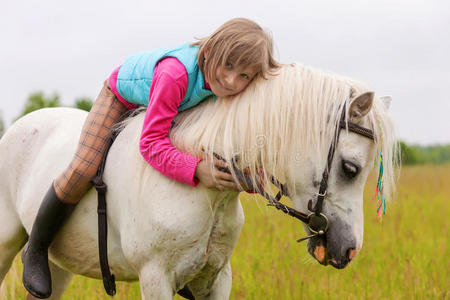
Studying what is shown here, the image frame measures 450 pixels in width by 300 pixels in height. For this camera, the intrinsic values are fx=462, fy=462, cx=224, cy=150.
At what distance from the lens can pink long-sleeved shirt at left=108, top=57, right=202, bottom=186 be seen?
2.21 metres

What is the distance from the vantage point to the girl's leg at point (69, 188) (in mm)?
2557

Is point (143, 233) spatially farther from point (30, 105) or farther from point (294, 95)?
point (30, 105)

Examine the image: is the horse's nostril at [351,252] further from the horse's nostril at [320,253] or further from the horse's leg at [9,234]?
the horse's leg at [9,234]

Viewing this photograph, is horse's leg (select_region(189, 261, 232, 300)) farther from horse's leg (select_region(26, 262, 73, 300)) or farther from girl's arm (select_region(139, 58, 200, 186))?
horse's leg (select_region(26, 262, 73, 300))

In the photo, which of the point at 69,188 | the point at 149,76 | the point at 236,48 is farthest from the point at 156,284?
the point at 236,48

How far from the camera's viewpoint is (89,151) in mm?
2568

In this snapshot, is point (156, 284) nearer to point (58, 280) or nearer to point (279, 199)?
point (279, 199)

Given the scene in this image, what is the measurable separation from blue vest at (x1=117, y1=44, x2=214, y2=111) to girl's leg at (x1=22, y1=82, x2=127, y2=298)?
162mm

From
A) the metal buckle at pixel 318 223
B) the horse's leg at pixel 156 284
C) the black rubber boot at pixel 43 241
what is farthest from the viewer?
the black rubber boot at pixel 43 241

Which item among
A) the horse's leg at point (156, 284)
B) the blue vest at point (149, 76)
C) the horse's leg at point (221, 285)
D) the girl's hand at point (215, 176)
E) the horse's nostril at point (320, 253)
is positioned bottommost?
the horse's leg at point (221, 285)

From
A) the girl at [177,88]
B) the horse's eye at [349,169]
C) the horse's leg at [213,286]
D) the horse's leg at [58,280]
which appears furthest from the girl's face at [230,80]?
the horse's leg at [58,280]

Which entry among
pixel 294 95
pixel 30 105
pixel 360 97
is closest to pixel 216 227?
pixel 294 95

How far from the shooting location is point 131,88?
8.33ft

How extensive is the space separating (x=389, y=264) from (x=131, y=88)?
347 centimetres
